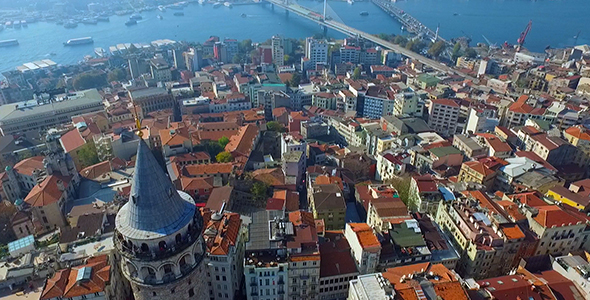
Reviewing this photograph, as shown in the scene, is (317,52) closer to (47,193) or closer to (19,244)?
(47,193)

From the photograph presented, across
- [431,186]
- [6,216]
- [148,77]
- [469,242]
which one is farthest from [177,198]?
[148,77]

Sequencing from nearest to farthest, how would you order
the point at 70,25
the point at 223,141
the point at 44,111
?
the point at 223,141
the point at 44,111
the point at 70,25

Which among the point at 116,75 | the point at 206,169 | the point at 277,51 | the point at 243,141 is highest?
the point at 277,51

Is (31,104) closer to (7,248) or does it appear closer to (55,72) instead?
(55,72)

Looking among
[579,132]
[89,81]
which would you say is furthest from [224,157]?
[89,81]

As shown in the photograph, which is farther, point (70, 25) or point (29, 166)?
point (70, 25)
